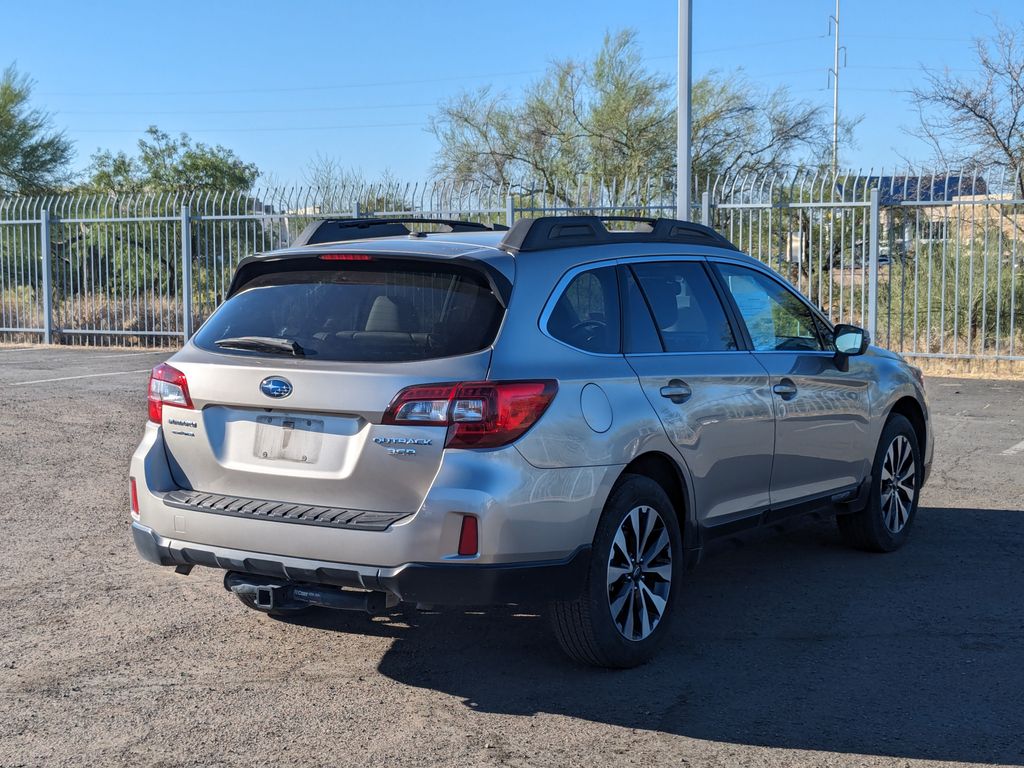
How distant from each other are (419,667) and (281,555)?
0.84 meters

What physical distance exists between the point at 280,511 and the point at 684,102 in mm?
11296

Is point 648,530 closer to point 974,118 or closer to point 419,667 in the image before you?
point 419,667

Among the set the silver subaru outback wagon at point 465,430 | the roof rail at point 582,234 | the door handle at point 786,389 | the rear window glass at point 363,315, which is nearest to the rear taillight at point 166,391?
the silver subaru outback wagon at point 465,430

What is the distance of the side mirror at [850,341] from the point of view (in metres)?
6.39

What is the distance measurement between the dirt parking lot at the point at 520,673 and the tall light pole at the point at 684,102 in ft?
27.4

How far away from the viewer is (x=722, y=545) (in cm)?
563

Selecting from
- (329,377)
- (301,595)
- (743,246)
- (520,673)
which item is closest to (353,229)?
(329,377)

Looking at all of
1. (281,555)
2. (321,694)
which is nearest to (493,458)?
(281,555)

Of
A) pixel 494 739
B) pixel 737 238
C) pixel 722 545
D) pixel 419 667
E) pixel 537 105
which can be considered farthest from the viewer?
pixel 537 105

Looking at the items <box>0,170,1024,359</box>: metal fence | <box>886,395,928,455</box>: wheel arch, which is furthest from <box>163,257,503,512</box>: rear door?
<box>0,170,1024,359</box>: metal fence

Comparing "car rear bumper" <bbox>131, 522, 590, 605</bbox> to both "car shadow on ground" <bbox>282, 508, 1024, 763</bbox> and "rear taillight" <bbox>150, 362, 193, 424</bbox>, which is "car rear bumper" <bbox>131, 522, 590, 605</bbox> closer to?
"car shadow on ground" <bbox>282, 508, 1024, 763</bbox>

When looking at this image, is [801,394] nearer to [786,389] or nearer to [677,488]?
[786,389]

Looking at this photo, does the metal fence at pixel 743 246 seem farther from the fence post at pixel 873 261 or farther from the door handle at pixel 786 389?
the door handle at pixel 786 389

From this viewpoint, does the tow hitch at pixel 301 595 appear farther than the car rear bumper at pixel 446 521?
Yes
